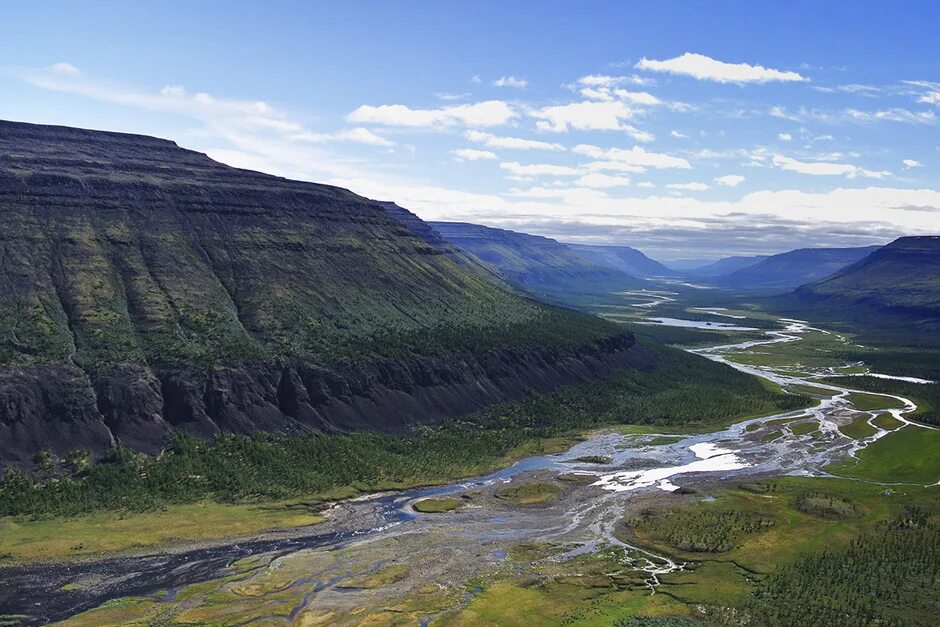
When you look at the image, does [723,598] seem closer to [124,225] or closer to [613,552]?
[613,552]

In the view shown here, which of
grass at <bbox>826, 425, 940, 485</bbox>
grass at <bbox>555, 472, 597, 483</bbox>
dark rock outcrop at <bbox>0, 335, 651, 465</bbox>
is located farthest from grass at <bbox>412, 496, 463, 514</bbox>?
grass at <bbox>826, 425, 940, 485</bbox>

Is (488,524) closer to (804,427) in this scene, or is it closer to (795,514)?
(795,514)

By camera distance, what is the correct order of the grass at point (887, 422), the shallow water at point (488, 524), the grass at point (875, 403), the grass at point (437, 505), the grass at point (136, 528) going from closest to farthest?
1. the shallow water at point (488, 524)
2. the grass at point (136, 528)
3. the grass at point (437, 505)
4. the grass at point (887, 422)
5. the grass at point (875, 403)

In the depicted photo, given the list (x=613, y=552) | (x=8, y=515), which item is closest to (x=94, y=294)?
(x=8, y=515)

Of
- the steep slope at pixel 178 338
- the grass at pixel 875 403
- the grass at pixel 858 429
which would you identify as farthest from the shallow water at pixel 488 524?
the steep slope at pixel 178 338

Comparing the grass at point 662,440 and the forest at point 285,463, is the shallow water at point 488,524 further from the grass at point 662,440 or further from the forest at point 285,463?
the forest at point 285,463

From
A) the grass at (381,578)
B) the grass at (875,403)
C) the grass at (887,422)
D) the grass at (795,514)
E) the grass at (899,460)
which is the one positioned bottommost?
the grass at (381,578)

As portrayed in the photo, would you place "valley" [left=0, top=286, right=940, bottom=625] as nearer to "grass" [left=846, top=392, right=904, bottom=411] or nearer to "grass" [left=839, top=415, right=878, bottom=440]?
"grass" [left=839, top=415, right=878, bottom=440]

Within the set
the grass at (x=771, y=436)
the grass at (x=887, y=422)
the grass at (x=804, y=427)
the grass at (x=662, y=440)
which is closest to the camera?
the grass at (x=662, y=440)
